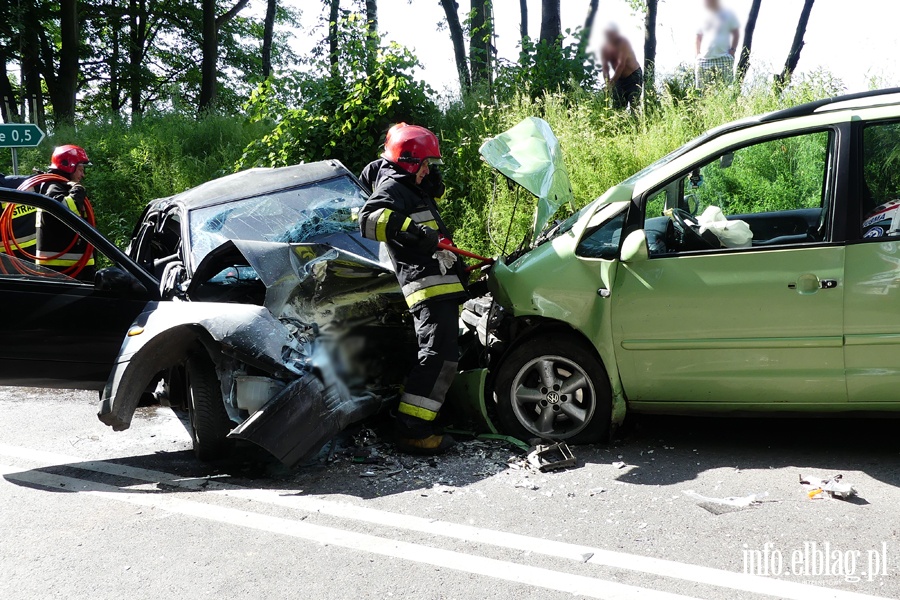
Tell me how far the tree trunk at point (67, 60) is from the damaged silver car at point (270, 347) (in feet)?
59.6

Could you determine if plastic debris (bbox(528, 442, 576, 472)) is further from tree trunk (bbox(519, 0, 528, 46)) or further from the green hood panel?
tree trunk (bbox(519, 0, 528, 46))

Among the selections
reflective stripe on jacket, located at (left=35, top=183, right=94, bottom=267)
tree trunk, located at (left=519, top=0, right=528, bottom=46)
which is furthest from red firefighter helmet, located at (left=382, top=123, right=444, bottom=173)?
tree trunk, located at (left=519, top=0, right=528, bottom=46)

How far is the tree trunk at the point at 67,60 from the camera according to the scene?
70.0 ft

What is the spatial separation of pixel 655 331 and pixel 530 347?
713mm

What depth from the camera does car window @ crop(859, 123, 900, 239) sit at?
13.3 feet

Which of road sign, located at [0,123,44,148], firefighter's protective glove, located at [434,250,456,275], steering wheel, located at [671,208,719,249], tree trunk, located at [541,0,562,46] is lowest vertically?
firefighter's protective glove, located at [434,250,456,275]

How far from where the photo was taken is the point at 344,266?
15.5 feet

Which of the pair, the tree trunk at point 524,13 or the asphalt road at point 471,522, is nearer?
the asphalt road at point 471,522

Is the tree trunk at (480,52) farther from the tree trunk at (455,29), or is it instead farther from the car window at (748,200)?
the car window at (748,200)

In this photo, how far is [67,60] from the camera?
70.2 feet

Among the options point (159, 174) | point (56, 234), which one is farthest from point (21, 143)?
point (56, 234)

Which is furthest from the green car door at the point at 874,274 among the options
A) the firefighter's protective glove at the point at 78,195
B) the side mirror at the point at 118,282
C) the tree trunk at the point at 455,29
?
the tree trunk at the point at 455,29

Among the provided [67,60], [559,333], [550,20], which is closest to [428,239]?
[559,333]

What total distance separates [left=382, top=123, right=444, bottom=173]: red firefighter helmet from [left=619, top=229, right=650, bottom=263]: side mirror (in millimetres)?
1214
